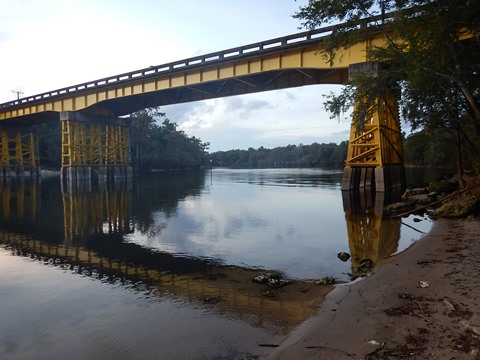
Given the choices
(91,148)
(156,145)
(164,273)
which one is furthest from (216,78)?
(156,145)

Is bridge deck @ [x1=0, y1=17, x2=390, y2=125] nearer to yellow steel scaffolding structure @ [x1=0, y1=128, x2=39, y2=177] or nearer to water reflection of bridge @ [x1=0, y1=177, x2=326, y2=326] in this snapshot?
yellow steel scaffolding structure @ [x1=0, y1=128, x2=39, y2=177]

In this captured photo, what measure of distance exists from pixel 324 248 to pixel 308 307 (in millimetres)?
5709

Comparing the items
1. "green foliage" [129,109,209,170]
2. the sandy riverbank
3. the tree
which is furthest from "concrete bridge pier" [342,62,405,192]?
"green foliage" [129,109,209,170]

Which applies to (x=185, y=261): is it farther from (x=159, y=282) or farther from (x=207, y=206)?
(x=207, y=206)

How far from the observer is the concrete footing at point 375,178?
2803cm

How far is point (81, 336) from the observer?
245 inches

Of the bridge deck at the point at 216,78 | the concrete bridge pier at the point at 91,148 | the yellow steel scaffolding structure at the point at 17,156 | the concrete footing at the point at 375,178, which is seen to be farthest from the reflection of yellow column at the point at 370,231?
the yellow steel scaffolding structure at the point at 17,156

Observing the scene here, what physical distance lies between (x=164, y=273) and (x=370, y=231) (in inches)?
351

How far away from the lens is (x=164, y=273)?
10.0 metres

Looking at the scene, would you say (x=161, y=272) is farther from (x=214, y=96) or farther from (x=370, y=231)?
(x=214, y=96)

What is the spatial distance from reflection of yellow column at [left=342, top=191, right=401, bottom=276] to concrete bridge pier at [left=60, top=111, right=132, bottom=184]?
129 feet

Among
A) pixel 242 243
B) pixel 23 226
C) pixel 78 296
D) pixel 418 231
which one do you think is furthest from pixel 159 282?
pixel 23 226

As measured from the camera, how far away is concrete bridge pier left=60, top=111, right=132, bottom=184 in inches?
1986

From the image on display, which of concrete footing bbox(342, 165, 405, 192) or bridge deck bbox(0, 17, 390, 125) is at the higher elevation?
bridge deck bbox(0, 17, 390, 125)
